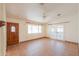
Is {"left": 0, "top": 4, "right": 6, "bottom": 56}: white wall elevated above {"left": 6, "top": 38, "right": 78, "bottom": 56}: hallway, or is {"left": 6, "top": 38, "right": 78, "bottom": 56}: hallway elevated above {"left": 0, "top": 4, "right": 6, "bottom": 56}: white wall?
{"left": 0, "top": 4, "right": 6, "bottom": 56}: white wall

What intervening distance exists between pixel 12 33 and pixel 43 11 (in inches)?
22.9

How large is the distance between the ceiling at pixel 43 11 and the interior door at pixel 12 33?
15 cm

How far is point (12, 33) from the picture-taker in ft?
4.03

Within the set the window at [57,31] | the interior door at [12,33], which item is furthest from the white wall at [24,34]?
the window at [57,31]

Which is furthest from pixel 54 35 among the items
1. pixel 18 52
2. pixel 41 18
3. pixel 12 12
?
pixel 12 12

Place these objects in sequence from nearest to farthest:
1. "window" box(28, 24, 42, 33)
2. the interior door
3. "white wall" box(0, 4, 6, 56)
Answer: "white wall" box(0, 4, 6, 56) < the interior door < "window" box(28, 24, 42, 33)

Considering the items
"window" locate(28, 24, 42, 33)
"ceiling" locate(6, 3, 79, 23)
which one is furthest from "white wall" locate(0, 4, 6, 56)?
"window" locate(28, 24, 42, 33)

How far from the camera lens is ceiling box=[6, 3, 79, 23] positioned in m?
1.12

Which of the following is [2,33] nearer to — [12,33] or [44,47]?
[12,33]

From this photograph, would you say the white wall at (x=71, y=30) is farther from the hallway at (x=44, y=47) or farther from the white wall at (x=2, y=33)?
the white wall at (x=2, y=33)

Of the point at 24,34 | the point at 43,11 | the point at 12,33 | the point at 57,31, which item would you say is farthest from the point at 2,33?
the point at 57,31

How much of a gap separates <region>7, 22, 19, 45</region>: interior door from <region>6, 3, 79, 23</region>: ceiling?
15 centimetres

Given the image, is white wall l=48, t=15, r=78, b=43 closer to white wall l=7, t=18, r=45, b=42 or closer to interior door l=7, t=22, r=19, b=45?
white wall l=7, t=18, r=45, b=42

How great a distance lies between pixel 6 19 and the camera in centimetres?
112
